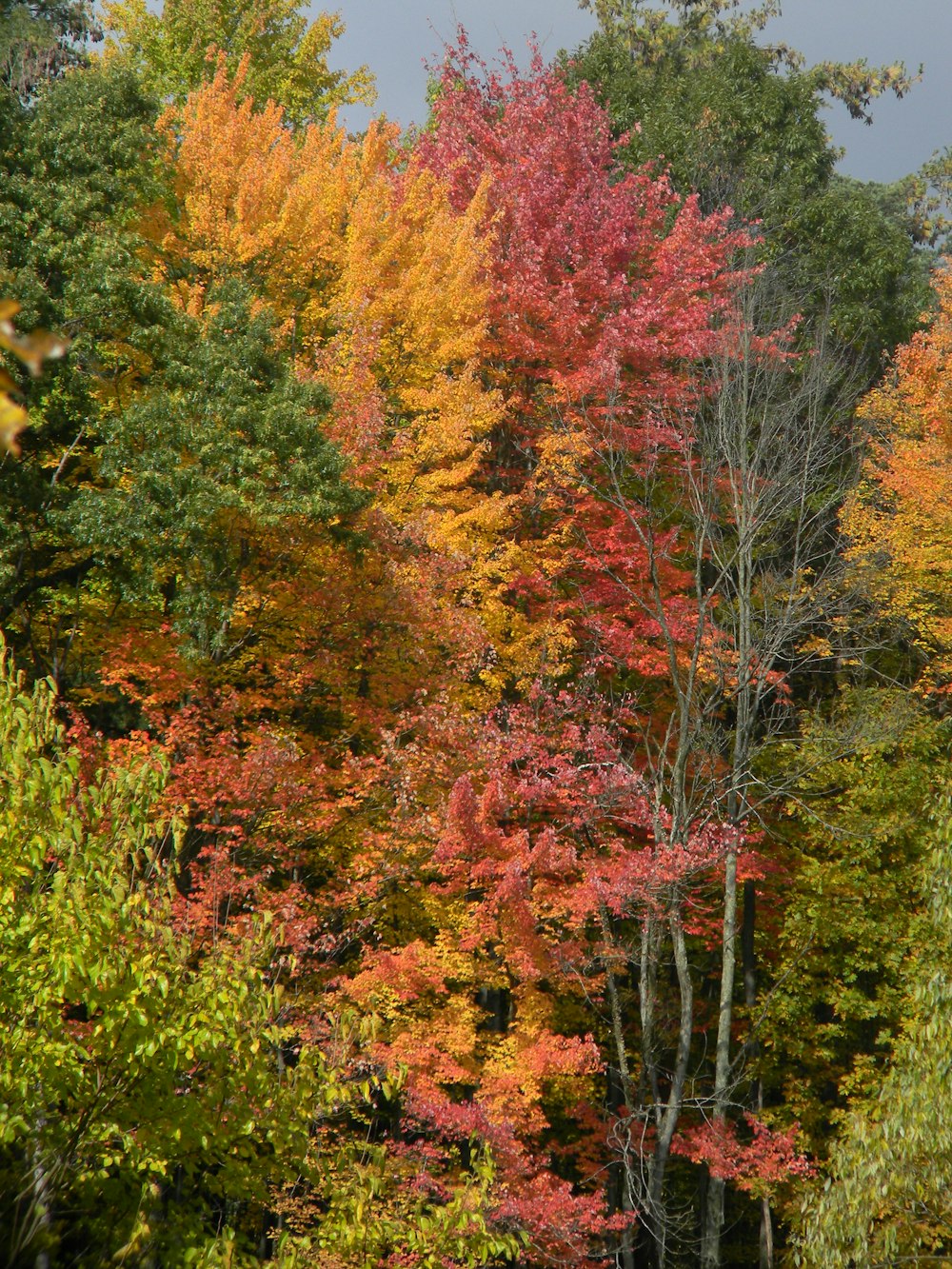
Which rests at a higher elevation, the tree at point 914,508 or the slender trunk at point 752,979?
the tree at point 914,508

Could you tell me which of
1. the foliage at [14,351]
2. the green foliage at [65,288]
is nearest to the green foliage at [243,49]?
the green foliage at [65,288]

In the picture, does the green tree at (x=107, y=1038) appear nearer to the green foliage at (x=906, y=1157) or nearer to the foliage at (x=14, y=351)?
the green foliage at (x=906, y=1157)

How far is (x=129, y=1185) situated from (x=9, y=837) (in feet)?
8.55

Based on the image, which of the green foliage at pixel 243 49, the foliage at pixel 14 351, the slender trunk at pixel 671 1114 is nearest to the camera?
the foliage at pixel 14 351

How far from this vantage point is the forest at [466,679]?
1489cm

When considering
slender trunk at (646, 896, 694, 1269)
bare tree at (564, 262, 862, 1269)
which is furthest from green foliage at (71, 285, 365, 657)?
slender trunk at (646, 896, 694, 1269)

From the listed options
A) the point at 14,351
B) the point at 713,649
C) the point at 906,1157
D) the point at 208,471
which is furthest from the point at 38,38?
the point at 14,351

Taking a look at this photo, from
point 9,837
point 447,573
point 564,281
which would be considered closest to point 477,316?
point 564,281

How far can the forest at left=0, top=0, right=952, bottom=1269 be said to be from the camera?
1489cm

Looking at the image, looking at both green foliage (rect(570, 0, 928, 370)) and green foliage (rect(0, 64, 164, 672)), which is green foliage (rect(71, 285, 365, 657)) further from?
green foliage (rect(570, 0, 928, 370))

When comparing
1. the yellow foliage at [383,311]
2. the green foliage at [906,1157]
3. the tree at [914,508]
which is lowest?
the green foliage at [906,1157]

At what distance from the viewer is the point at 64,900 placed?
8133 mm

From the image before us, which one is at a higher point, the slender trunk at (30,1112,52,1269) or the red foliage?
the slender trunk at (30,1112,52,1269)

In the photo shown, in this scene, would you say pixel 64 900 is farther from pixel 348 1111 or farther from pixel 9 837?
pixel 348 1111
